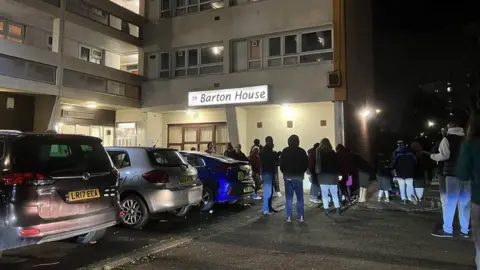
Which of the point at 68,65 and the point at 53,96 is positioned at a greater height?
the point at 68,65

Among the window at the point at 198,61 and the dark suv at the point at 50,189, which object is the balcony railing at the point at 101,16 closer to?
the window at the point at 198,61

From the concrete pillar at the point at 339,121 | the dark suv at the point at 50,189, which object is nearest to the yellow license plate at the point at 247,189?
the dark suv at the point at 50,189

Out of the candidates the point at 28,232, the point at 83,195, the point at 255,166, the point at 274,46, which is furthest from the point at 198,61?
the point at 28,232

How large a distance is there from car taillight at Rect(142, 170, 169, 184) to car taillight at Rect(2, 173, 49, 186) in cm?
270

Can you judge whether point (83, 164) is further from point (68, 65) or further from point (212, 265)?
point (68, 65)

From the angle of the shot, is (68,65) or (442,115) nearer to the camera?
(68,65)

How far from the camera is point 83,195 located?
534 cm

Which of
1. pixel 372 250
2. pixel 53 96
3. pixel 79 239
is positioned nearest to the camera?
pixel 372 250

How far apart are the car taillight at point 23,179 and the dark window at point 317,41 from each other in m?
11.9

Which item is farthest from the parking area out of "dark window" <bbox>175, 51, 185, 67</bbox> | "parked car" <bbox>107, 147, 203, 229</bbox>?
"dark window" <bbox>175, 51, 185, 67</bbox>

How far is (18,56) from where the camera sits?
12945 mm

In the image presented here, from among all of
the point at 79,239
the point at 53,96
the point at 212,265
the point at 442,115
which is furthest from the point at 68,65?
the point at 442,115

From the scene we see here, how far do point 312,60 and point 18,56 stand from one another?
10.2 meters

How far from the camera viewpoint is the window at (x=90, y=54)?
703 inches
